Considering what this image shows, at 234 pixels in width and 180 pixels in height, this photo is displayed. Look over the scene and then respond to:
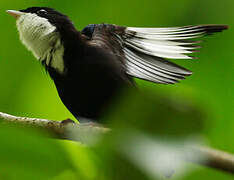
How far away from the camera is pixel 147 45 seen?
3.18 m

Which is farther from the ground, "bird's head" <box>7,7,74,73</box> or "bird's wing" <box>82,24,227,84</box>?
"bird's head" <box>7,7,74,73</box>

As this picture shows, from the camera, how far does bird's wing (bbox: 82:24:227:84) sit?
8.35ft

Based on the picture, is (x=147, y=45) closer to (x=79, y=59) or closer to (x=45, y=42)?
(x=79, y=59)

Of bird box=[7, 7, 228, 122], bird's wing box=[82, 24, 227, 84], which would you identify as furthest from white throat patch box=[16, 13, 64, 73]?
bird's wing box=[82, 24, 227, 84]

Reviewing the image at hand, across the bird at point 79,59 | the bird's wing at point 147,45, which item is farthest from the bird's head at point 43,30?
→ the bird's wing at point 147,45

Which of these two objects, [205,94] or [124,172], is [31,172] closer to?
[124,172]

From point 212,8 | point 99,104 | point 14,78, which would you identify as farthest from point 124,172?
point 99,104

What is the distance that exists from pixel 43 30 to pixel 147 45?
0.87 m

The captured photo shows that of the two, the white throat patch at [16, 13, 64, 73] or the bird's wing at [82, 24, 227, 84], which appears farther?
the white throat patch at [16, 13, 64, 73]

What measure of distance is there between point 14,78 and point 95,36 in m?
1.77

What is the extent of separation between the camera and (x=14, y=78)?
5.01ft

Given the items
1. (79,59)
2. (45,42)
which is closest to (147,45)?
(79,59)

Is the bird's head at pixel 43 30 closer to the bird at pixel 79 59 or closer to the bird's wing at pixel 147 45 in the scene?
the bird at pixel 79 59

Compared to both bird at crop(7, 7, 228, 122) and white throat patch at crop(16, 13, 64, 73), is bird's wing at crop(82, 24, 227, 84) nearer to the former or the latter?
bird at crop(7, 7, 228, 122)
